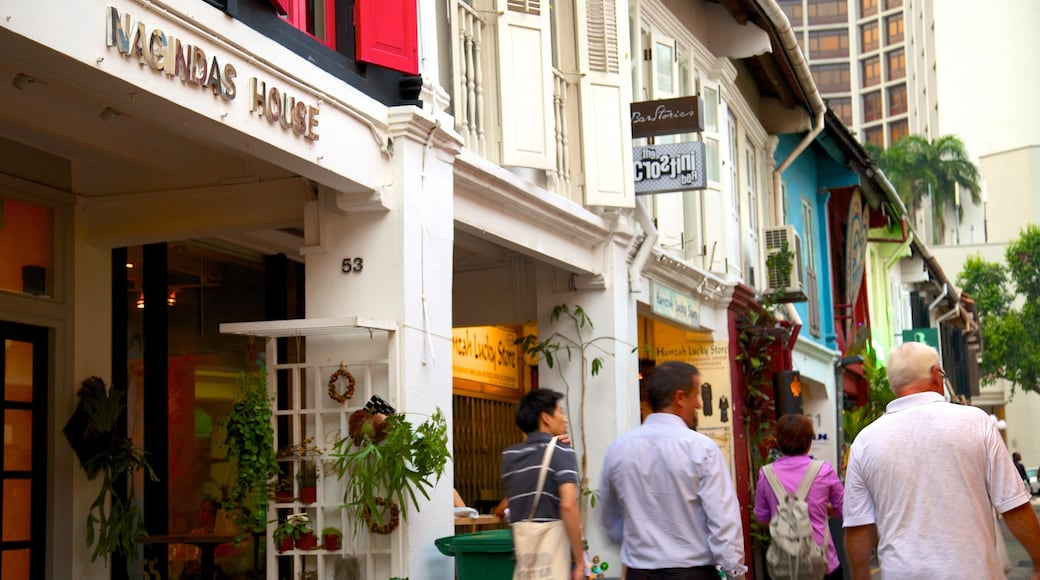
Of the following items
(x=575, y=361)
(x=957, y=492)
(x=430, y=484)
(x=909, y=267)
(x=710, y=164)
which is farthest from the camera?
(x=909, y=267)

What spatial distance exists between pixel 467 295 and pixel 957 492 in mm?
7778

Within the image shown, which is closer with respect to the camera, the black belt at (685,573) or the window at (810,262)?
the black belt at (685,573)

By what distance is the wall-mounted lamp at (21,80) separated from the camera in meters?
6.73

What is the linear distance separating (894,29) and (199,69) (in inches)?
3477

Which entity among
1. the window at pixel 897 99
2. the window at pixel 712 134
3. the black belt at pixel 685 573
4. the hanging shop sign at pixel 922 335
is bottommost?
the black belt at pixel 685 573

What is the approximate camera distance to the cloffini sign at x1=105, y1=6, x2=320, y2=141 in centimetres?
578

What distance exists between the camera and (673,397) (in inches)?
225

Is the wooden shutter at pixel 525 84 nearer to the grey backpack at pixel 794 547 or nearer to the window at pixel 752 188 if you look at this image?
the grey backpack at pixel 794 547

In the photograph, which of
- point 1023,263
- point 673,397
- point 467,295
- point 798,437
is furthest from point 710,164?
point 1023,263

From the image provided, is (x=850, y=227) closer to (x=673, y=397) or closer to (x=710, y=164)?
(x=710, y=164)

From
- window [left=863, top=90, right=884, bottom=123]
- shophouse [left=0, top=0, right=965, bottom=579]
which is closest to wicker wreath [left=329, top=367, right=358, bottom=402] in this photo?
shophouse [left=0, top=0, right=965, bottom=579]

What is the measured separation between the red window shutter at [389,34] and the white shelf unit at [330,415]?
154 cm

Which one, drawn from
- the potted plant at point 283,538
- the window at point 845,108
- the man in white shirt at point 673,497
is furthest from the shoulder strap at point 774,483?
the window at point 845,108

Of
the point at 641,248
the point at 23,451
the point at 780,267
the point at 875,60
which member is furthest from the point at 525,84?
the point at 875,60
